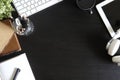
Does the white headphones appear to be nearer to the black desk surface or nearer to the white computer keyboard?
the black desk surface

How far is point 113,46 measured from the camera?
1.17 metres

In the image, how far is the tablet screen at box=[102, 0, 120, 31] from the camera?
47.8 inches

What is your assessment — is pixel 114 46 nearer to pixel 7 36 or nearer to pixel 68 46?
pixel 68 46

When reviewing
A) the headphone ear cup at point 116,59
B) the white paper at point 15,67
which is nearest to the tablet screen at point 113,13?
the headphone ear cup at point 116,59

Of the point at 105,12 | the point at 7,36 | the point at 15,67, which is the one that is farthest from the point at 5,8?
the point at 105,12

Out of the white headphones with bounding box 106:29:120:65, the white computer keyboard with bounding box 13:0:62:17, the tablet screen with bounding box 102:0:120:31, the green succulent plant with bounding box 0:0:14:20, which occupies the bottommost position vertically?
the white headphones with bounding box 106:29:120:65

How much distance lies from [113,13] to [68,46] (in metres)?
0.22

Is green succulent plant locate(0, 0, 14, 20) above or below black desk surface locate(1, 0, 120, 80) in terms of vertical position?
above

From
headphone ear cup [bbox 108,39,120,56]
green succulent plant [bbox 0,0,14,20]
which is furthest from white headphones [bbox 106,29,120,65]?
green succulent plant [bbox 0,0,14,20]

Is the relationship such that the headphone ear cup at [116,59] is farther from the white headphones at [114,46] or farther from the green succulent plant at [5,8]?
the green succulent plant at [5,8]

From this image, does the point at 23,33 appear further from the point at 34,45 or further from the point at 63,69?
the point at 63,69

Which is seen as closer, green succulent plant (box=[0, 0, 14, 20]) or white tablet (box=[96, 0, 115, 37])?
green succulent plant (box=[0, 0, 14, 20])

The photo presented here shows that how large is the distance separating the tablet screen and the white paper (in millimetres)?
359

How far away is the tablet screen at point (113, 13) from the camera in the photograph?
1.21 meters
